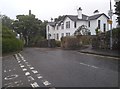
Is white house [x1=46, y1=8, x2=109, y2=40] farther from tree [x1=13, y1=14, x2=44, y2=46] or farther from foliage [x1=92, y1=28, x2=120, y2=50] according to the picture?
foliage [x1=92, y1=28, x2=120, y2=50]

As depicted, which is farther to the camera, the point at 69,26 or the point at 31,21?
the point at 31,21

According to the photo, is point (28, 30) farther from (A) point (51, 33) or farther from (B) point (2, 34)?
(B) point (2, 34)

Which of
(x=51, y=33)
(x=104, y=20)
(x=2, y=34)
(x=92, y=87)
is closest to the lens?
(x=92, y=87)

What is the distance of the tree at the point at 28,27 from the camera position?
7894cm

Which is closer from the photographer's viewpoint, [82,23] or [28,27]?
[82,23]

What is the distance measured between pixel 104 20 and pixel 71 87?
174 feet

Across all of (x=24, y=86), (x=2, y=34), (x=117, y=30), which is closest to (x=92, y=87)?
(x=24, y=86)

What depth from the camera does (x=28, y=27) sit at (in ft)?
260

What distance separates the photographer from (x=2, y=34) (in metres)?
29.7

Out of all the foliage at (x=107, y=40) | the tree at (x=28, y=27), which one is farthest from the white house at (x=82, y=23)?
the foliage at (x=107, y=40)

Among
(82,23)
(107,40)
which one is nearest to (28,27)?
(82,23)

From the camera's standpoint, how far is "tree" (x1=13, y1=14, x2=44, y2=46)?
78938mm

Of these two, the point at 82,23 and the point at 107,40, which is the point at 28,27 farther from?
the point at 107,40

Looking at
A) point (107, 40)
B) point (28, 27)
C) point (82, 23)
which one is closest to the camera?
point (107, 40)
